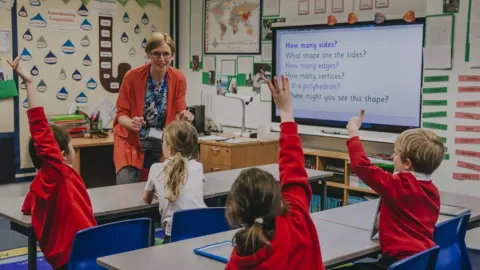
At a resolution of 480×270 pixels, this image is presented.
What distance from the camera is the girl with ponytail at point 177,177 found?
319 centimetres

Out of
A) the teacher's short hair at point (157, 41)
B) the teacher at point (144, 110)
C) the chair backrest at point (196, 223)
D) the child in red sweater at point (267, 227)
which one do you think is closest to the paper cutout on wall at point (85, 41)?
the teacher at point (144, 110)

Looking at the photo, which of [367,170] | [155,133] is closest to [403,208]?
[367,170]

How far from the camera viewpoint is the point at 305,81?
240 inches

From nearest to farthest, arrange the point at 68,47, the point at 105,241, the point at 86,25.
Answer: the point at 105,241
the point at 68,47
the point at 86,25

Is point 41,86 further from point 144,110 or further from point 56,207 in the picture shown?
point 56,207

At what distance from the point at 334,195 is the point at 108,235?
11.6 feet

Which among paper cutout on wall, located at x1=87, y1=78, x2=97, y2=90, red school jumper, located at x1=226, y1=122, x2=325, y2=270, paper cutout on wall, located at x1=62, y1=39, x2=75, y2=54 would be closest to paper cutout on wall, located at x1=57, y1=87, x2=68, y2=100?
paper cutout on wall, located at x1=87, y1=78, x2=97, y2=90

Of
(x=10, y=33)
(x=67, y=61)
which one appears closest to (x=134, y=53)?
(x=67, y=61)

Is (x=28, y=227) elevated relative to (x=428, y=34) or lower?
lower

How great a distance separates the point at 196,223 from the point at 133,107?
1.34 m

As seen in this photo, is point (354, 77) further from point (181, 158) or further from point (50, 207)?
point (50, 207)

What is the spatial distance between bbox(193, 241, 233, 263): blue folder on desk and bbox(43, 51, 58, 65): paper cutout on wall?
440 cm

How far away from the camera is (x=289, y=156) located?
202 centimetres

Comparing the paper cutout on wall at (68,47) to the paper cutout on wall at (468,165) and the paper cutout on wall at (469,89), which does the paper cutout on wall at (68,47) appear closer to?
the paper cutout on wall at (469,89)
